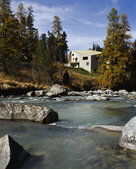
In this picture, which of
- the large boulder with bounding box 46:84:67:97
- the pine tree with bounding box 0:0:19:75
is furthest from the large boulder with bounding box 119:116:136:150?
the pine tree with bounding box 0:0:19:75

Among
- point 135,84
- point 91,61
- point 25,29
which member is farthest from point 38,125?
point 91,61

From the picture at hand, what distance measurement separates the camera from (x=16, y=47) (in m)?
32.2

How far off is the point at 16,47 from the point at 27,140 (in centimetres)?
2923

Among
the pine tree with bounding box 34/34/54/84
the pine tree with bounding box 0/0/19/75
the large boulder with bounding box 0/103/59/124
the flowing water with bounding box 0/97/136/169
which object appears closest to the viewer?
the flowing water with bounding box 0/97/136/169

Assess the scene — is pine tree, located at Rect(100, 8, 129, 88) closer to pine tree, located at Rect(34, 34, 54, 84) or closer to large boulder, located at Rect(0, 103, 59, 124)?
pine tree, located at Rect(34, 34, 54, 84)

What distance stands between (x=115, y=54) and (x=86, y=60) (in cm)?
2212

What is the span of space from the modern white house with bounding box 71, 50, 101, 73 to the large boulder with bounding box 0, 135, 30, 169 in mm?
48169

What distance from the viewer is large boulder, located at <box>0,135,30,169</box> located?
3600 millimetres

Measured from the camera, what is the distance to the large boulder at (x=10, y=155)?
11.8 feet

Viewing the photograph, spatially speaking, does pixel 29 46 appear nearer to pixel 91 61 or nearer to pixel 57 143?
pixel 91 61

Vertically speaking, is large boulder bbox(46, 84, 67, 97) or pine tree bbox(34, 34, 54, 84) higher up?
pine tree bbox(34, 34, 54, 84)

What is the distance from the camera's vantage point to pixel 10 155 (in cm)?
367

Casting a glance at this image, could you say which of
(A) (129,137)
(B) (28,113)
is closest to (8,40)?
(B) (28,113)

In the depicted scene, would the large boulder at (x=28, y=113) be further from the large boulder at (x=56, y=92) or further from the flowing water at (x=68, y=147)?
the large boulder at (x=56, y=92)
